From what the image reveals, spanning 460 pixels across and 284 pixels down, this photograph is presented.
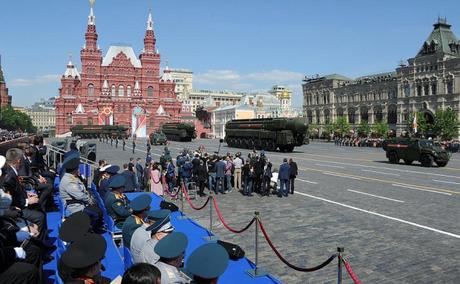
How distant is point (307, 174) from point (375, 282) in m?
16.6

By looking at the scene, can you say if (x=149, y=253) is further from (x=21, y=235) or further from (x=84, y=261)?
(x=21, y=235)

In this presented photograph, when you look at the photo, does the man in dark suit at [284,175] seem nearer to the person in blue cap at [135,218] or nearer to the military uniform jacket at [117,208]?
the military uniform jacket at [117,208]

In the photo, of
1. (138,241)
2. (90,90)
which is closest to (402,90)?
(90,90)

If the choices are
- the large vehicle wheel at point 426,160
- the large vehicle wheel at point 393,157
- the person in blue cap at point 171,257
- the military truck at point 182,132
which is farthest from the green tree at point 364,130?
the person in blue cap at point 171,257

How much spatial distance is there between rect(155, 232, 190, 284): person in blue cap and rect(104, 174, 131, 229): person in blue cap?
410 cm

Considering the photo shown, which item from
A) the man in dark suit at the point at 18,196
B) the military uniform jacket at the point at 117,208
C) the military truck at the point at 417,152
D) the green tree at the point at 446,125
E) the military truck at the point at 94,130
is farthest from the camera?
the military truck at the point at 94,130

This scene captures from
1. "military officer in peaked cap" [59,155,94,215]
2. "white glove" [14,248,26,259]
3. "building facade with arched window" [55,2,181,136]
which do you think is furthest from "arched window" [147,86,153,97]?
"white glove" [14,248,26,259]

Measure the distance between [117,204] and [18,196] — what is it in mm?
1887

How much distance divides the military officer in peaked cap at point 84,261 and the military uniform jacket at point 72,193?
13.2ft

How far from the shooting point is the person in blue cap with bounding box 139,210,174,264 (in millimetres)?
4746

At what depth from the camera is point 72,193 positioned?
7637 millimetres

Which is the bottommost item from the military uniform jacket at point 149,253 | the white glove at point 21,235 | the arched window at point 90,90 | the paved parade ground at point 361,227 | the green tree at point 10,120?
the paved parade ground at point 361,227

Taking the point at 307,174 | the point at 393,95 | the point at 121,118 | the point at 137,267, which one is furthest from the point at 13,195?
the point at 121,118

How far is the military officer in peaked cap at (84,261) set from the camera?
143 inches
